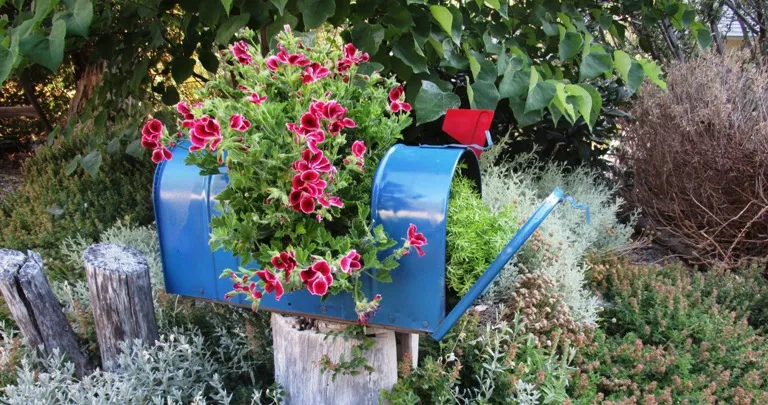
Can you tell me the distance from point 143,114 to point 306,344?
257 centimetres

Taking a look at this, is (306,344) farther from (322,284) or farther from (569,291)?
(569,291)

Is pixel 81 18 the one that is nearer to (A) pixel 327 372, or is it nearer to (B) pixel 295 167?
(B) pixel 295 167

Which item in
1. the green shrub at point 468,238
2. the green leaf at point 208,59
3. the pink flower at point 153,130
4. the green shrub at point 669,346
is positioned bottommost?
the green shrub at point 669,346

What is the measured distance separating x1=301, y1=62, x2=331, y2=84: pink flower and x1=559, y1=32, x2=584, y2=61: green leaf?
1093 mm

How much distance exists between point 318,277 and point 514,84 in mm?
1144

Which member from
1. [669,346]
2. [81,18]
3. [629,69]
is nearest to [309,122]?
[81,18]

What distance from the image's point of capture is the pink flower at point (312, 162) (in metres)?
1.21

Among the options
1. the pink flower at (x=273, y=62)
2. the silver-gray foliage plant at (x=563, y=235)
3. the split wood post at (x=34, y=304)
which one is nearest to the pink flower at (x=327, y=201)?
the pink flower at (x=273, y=62)

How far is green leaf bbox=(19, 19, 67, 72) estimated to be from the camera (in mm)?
1546

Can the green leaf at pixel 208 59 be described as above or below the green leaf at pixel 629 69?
above

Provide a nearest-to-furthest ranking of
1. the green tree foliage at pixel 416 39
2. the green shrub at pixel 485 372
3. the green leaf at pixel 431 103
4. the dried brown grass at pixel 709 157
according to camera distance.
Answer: the green tree foliage at pixel 416 39 → the green shrub at pixel 485 372 → the green leaf at pixel 431 103 → the dried brown grass at pixel 709 157

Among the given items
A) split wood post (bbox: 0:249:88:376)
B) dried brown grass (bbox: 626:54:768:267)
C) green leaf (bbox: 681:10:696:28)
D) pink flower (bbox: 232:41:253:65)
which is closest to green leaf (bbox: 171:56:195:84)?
split wood post (bbox: 0:249:88:376)

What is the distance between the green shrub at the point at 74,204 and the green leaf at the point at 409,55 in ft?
6.46

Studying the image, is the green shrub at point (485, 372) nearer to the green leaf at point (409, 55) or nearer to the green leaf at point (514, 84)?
the green leaf at point (514, 84)
